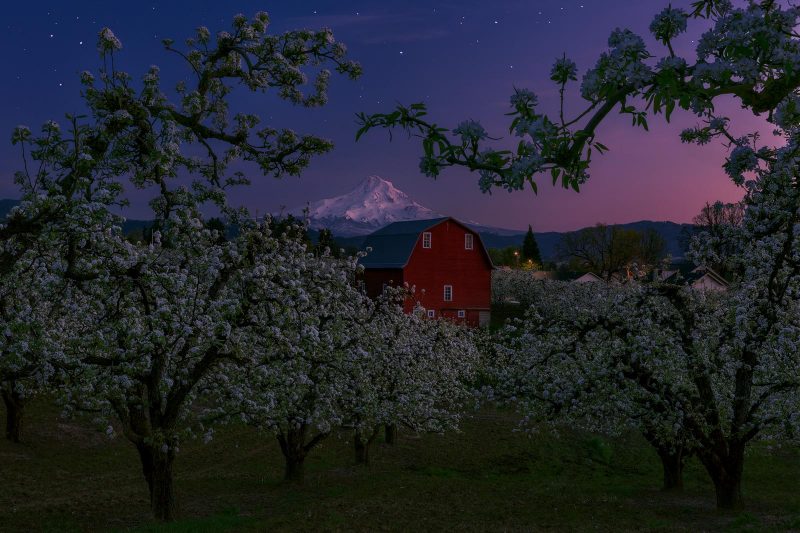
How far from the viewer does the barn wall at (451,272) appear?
66375mm

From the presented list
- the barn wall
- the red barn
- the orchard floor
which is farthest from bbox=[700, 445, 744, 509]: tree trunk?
the barn wall

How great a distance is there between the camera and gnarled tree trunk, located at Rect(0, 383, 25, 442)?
90.9ft

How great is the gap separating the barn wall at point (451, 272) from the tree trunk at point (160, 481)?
48.1 m

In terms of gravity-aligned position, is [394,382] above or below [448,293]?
below

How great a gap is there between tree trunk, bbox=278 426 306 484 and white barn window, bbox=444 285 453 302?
44.4 meters

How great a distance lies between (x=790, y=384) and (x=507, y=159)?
643 inches

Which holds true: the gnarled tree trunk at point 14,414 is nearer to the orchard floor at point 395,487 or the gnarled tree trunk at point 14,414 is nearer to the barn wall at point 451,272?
the orchard floor at point 395,487

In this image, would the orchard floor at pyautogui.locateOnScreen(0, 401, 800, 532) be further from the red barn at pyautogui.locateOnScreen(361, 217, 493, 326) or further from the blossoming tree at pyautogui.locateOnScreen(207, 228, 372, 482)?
the red barn at pyautogui.locateOnScreen(361, 217, 493, 326)

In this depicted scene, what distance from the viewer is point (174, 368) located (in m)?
15.5

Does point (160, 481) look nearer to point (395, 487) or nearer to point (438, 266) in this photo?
point (395, 487)

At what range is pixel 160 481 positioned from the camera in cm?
1678

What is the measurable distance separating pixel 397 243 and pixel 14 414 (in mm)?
43624

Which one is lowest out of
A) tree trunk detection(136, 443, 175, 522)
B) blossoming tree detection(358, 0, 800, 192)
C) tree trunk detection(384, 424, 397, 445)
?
tree trunk detection(384, 424, 397, 445)

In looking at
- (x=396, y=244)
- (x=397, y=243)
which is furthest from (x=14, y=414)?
(x=397, y=243)
